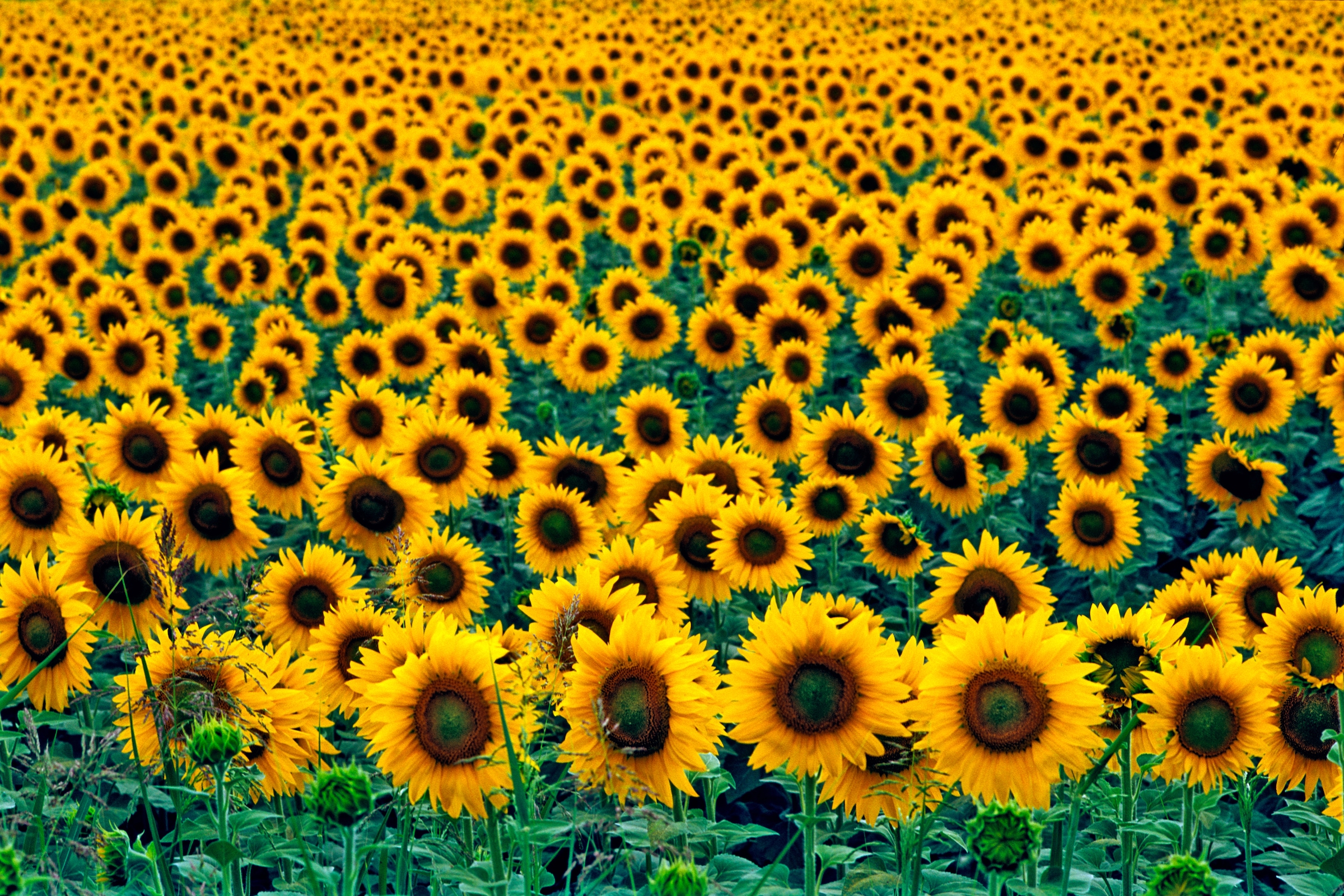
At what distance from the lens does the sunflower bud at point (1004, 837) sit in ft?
7.95

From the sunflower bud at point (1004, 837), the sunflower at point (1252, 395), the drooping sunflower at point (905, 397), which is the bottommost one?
the sunflower bud at point (1004, 837)

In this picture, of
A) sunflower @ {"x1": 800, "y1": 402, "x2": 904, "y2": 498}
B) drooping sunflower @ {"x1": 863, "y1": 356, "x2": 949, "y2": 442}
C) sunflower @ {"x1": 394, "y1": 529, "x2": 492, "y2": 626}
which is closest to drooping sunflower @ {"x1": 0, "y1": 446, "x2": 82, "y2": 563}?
sunflower @ {"x1": 394, "y1": 529, "x2": 492, "y2": 626}

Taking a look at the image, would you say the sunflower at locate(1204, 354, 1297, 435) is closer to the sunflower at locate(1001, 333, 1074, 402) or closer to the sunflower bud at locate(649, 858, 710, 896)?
the sunflower at locate(1001, 333, 1074, 402)

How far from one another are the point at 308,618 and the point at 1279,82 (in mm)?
15894

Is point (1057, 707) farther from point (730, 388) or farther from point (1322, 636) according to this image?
point (730, 388)

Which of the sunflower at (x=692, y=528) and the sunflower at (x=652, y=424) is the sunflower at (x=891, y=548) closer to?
the sunflower at (x=692, y=528)

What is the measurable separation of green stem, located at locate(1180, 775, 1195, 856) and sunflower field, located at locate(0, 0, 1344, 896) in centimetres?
7

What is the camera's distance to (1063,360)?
7699mm

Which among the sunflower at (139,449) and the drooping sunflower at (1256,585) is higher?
the drooping sunflower at (1256,585)

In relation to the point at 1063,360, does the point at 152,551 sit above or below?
below

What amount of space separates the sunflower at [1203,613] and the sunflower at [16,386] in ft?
23.3

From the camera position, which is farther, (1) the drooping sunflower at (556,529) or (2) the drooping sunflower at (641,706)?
(1) the drooping sunflower at (556,529)

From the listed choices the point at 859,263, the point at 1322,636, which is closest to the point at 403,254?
the point at 859,263

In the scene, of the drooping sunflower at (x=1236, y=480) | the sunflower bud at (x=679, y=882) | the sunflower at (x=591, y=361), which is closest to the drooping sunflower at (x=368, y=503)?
the sunflower at (x=591, y=361)
